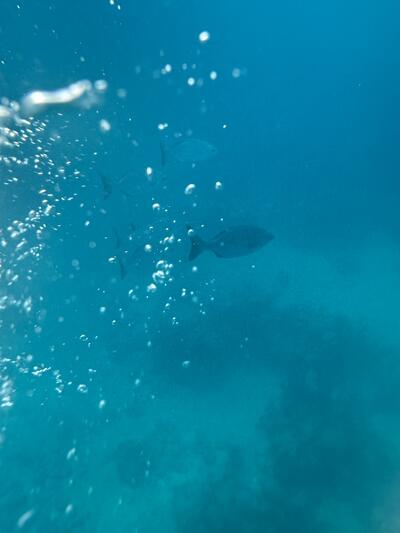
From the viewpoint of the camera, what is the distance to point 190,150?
8.57 m

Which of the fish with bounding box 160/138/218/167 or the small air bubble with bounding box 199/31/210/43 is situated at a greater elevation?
the small air bubble with bounding box 199/31/210/43

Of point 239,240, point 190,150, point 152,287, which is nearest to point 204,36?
point 152,287

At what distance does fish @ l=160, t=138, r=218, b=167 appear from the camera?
8414 millimetres

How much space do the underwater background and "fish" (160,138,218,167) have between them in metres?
0.03

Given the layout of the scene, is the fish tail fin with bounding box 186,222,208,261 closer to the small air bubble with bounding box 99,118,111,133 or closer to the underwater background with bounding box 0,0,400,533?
the underwater background with bounding box 0,0,400,533

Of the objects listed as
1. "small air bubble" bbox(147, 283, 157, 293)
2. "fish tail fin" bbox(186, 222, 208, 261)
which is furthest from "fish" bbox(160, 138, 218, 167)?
"small air bubble" bbox(147, 283, 157, 293)

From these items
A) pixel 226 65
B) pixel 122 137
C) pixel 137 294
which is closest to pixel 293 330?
pixel 137 294

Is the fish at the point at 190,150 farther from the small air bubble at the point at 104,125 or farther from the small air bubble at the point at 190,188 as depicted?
the small air bubble at the point at 190,188

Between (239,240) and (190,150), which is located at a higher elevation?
(190,150)

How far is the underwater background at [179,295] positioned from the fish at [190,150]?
0.11 ft

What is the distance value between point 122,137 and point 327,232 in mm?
13948

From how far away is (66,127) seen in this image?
18109mm

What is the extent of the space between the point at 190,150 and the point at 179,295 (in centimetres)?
990

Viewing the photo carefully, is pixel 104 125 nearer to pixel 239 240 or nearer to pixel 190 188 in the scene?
pixel 190 188
